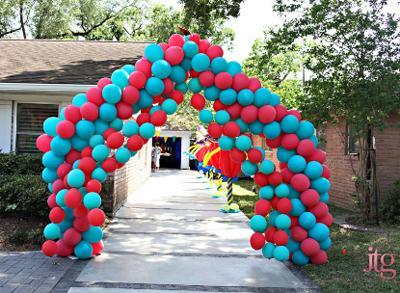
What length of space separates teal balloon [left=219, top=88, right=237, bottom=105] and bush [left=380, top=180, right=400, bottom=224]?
628 centimetres

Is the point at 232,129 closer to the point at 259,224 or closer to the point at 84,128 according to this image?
the point at 259,224

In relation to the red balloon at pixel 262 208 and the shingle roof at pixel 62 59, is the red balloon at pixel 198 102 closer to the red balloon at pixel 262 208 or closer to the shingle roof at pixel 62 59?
the red balloon at pixel 262 208

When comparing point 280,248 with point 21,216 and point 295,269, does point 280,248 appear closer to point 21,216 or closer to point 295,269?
point 295,269

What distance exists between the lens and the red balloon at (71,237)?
6.66 meters

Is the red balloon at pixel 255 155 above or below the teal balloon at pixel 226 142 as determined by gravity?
below

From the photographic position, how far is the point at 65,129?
6.26 metres

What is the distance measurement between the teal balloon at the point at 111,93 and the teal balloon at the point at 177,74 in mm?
834

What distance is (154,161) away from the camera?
99.9 ft

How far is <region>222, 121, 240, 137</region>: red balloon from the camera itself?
6.43 m

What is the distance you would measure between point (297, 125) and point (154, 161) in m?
24.3

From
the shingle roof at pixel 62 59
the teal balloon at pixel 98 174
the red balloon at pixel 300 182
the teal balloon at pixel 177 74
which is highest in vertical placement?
the shingle roof at pixel 62 59

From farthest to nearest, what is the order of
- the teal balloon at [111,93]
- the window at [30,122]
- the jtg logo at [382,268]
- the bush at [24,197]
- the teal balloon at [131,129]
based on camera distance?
the window at [30,122]
the bush at [24,197]
the teal balloon at [131,129]
the teal balloon at [111,93]
the jtg logo at [382,268]

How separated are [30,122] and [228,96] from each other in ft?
21.9

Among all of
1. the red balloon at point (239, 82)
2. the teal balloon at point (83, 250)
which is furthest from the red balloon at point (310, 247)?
the teal balloon at point (83, 250)
